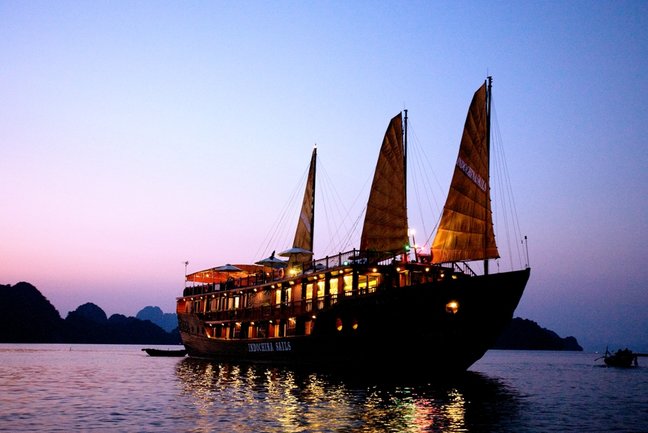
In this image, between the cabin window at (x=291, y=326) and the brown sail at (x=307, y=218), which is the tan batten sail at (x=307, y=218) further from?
the cabin window at (x=291, y=326)

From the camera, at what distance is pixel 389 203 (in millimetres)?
35594

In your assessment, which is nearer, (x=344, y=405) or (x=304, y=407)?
(x=304, y=407)

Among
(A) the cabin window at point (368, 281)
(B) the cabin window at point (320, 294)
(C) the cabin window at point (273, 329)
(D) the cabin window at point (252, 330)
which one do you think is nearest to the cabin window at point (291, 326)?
(C) the cabin window at point (273, 329)

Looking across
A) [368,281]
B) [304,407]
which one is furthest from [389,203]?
[304,407]

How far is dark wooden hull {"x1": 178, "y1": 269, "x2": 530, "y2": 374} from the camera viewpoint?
89.7 feet

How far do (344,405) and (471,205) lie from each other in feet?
48.0

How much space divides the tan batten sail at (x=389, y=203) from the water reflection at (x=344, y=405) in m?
8.50

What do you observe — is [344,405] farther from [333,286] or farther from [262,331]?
[262,331]

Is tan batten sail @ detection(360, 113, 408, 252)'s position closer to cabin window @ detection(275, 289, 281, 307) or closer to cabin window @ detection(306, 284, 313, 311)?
cabin window @ detection(306, 284, 313, 311)

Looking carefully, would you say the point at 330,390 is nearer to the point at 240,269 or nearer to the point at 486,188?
the point at 486,188

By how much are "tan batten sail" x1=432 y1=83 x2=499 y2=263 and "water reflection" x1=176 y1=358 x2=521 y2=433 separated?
6.82 meters

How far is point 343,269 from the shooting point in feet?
107

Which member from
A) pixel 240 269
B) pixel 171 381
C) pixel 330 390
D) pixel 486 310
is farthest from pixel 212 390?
pixel 240 269

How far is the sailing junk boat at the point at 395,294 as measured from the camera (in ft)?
90.5
